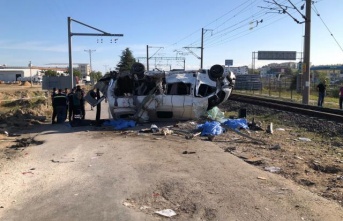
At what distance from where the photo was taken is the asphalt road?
5.40 metres

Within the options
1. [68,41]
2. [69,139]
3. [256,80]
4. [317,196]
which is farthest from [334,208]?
[256,80]

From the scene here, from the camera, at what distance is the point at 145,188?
650cm

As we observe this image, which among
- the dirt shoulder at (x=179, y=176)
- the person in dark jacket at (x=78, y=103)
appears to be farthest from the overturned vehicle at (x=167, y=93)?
the dirt shoulder at (x=179, y=176)

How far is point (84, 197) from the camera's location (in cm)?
609

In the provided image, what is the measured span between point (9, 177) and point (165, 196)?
10.8ft

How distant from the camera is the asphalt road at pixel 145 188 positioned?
17.7 ft

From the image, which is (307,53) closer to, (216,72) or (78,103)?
(216,72)

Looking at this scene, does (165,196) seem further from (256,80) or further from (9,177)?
(256,80)

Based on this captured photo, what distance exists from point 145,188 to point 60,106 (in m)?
11.5

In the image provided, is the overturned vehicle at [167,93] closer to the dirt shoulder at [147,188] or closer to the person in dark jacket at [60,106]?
the person in dark jacket at [60,106]

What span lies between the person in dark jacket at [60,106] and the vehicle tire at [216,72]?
20.2ft

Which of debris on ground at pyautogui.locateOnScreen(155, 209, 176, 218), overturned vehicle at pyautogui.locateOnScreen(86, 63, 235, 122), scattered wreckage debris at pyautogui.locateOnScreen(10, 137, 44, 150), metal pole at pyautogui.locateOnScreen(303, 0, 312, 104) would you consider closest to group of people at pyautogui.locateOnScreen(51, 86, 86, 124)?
overturned vehicle at pyautogui.locateOnScreen(86, 63, 235, 122)

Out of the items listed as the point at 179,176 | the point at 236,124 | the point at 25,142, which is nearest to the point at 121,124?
the point at 25,142

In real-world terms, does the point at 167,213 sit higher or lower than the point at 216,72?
lower
